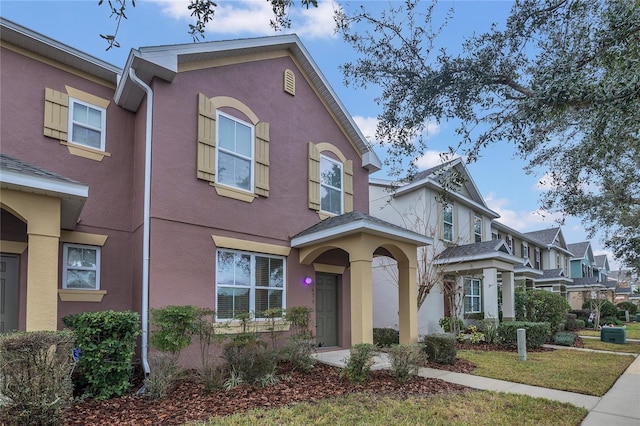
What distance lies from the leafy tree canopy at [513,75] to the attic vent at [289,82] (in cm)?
373

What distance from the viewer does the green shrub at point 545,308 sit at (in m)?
17.4

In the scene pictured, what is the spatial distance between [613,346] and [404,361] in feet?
40.0

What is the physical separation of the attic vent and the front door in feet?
24.9

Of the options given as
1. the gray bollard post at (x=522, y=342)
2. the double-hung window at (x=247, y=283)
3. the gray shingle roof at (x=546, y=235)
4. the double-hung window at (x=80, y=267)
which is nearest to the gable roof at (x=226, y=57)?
the double-hung window at (x=80, y=267)

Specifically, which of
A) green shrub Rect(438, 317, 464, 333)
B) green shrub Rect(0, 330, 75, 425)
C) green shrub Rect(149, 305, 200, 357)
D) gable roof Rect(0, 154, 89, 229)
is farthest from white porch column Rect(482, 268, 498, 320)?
Result: green shrub Rect(0, 330, 75, 425)

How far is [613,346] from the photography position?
1594cm

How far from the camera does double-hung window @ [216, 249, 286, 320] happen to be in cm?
956

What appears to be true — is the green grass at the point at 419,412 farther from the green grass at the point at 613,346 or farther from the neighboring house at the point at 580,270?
the neighboring house at the point at 580,270

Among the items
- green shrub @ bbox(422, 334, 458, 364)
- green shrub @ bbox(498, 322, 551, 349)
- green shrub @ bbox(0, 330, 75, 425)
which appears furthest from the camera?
green shrub @ bbox(498, 322, 551, 349)

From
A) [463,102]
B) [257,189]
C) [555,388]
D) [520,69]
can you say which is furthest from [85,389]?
[520,69]

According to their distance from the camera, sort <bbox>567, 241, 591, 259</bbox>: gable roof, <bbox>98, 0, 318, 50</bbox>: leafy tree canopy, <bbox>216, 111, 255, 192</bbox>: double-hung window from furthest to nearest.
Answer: <bbox>567, 241, 591, 259</bbox>: gable roof, <bbox>216, 111, 255, 192</bbox>: double-hung window, <bbox>98, 0, 318, 50</bbox>: leafy tree canopy

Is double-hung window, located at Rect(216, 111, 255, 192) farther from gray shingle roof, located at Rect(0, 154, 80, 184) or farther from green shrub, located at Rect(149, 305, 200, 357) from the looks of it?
gray shingle roof, located at Rect(0, 154, 80, 184)

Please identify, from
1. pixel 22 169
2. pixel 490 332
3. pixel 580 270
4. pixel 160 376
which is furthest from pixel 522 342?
pixel 580 270

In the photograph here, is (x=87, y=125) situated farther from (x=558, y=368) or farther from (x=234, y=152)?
(x=558, y=368)
